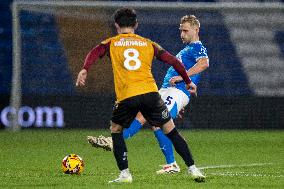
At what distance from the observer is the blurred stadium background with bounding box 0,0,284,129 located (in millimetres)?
18047

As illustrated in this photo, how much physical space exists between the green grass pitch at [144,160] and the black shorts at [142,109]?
2.04 ft

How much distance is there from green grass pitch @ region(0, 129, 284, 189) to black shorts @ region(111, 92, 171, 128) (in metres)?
0.62

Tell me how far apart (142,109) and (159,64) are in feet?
30.4

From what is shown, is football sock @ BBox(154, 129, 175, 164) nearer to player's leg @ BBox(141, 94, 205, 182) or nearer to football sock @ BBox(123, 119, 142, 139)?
football sock @ BBox(123, 119, 142, 139)

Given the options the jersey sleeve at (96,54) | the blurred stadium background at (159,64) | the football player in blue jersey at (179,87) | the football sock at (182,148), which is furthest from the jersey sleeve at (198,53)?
the blurred stadium background at (159,64)

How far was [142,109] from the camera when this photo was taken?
8.89 metres

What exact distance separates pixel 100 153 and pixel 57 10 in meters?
5.73

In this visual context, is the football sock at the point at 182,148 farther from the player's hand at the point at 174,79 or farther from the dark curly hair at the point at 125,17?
the player's hand at the point at 174,79

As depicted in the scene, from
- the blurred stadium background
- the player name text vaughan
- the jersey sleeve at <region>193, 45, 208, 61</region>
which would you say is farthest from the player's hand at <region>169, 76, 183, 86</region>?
the blurred stadium background

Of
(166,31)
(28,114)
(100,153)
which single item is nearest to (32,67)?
(28,114)

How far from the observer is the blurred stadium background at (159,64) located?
1805cm

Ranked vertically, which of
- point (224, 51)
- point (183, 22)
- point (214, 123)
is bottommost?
point (214, 123)

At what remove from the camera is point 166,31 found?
1836cm

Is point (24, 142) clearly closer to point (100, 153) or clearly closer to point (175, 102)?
point (100, 153)
